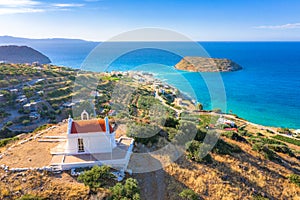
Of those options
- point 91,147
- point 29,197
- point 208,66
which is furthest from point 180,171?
point 208,66

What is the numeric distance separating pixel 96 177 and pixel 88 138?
326cm

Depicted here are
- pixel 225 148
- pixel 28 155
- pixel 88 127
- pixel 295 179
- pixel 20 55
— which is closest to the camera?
pixel 295 179

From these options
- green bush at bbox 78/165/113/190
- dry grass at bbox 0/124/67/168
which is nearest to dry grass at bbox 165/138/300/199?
green bush at bbox 78/165/113/190

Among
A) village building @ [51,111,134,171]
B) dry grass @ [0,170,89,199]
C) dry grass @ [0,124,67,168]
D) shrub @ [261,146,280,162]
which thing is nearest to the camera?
dry grass @ [0,170,89,199]

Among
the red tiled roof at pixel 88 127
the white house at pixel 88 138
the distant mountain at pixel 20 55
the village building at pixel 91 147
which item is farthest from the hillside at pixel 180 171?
the distant mountain at pixel 20 55

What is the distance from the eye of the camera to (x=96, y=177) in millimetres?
11586

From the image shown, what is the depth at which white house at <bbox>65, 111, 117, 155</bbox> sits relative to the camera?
14.0 m

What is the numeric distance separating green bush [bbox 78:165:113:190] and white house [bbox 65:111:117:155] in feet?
7.14

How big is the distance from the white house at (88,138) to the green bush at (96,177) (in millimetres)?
2177

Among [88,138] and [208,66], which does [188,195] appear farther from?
[208,66]

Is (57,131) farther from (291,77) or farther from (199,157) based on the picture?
(291,77)

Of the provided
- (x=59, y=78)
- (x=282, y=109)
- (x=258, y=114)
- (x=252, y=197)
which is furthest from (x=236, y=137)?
(x=59, y=78)

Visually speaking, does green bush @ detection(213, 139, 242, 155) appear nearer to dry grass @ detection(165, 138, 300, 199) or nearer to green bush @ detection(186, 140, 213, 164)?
dry grass @ detection(165, 138, 300, 199)

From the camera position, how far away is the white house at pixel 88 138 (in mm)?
14016
